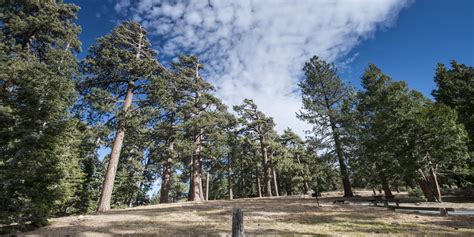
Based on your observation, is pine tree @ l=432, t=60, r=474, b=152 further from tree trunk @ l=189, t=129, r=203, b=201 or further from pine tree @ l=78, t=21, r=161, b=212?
pine tree @ l=78, t=21, r=161, b=212

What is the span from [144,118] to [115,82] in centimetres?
391

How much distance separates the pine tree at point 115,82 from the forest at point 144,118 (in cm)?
7

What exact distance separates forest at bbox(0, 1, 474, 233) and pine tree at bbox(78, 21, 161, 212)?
7 centimetres

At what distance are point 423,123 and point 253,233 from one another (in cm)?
1438

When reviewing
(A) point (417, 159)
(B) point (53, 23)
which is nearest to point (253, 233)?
(A) point (417, 159)

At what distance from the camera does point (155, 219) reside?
10469 millimetres

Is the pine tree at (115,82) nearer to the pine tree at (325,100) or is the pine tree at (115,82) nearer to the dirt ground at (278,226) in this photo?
the dirt ground at (278,226)

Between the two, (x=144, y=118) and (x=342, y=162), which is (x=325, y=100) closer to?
(x=342, y=162)

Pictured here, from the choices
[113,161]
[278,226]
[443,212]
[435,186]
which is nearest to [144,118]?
[113,161]

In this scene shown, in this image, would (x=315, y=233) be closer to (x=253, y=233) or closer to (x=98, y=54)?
(x=253, y=233)

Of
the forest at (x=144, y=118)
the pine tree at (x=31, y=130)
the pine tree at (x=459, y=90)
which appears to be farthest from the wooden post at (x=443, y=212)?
the pine tree at (x=31, y=130)

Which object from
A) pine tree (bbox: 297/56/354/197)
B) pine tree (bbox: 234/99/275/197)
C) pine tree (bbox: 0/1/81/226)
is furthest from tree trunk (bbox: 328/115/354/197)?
pine tree (bbox: 0/1/81/226)

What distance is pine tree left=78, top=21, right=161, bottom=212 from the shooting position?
14383 millimetres

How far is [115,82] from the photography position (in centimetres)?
1656
